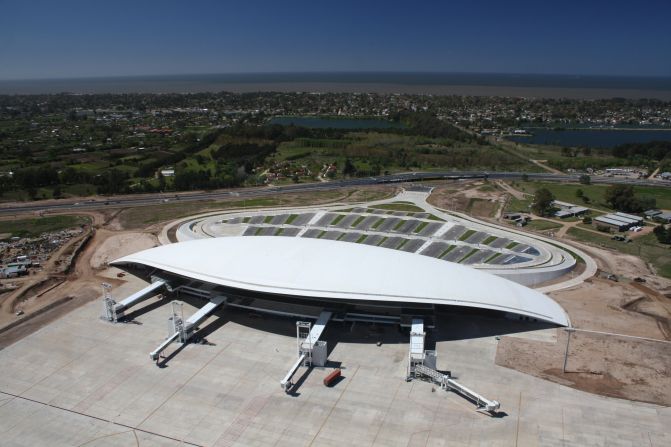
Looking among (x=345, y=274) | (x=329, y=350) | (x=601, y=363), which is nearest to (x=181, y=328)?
(x=329, y=350)

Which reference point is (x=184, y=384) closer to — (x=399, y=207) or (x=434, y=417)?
(x=434, y=417)

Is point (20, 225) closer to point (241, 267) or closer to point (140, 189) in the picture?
point (140, 189)

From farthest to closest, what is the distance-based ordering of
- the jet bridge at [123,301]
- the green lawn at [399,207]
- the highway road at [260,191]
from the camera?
the highway road at [260,191] < the green lawn at [399,207] < the jet bridge at [123,301]

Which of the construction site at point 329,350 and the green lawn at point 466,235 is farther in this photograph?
the green lawn at point 466,235

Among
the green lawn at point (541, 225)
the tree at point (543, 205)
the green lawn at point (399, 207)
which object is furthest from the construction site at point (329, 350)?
the green lawn at point (399, 207)

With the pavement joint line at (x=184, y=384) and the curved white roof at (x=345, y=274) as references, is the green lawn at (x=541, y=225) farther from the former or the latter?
the pavement joint line at (x=184, y=384)

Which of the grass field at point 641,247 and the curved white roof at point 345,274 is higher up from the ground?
the curved white roof at point 345,274

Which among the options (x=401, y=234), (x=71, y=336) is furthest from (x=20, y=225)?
(x=401, y=234)
